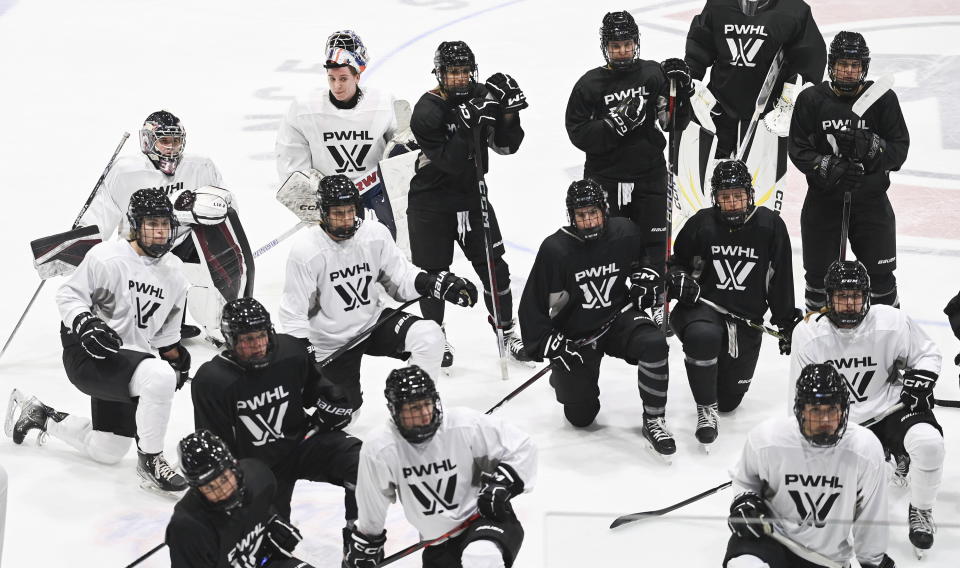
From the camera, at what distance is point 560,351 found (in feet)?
16.5

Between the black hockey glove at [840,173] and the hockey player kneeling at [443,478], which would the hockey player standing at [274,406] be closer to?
the hockey player kneeling at [443,478]

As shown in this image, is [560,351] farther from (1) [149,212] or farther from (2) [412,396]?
(1) [149,212]

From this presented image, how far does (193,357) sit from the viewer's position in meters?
6.10

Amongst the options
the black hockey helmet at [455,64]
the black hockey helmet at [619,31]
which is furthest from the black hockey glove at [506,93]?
the black hockey helmet at [619,31]

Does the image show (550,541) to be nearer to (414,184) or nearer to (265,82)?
(414,184)

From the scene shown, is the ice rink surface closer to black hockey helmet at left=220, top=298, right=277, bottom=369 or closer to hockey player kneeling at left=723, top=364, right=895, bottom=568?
hockey player kneeling at left=723, top=364, right=895, bottom=568

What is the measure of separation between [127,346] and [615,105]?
2.38 meters

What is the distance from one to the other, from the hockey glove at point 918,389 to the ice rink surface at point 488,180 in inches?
16.9

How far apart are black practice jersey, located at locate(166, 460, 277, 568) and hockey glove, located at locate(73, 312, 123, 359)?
1.16m

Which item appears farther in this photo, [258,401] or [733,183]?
[733,183]

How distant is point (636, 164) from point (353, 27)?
5942 mm

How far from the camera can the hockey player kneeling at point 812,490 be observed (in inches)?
147

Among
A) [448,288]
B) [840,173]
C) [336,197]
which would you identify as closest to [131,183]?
[336,197]

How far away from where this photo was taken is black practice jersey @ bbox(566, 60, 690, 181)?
574 cm
